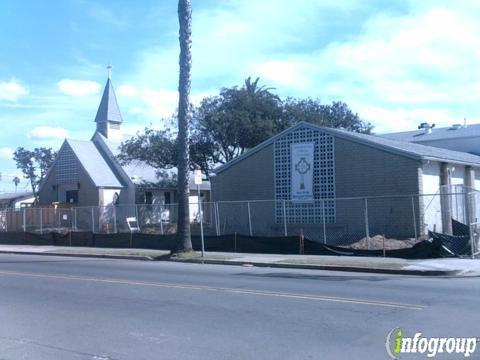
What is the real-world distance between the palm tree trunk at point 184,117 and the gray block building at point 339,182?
13.0 ft

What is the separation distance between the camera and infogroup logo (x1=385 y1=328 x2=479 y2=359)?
703 centimetres

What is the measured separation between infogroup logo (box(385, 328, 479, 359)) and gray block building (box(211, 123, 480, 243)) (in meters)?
17.1

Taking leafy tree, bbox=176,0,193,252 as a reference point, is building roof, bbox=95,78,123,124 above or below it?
above

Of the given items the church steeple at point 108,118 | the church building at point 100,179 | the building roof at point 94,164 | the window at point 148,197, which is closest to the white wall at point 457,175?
the church building at point 100,179

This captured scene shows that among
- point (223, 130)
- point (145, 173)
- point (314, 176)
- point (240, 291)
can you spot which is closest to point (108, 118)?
point (145, 173)

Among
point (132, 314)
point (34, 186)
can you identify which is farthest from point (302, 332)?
point (34, 186)

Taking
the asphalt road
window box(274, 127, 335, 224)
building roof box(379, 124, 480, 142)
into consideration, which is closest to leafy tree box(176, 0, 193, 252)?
the asphalt road

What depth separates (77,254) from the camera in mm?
24812

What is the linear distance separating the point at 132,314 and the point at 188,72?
559 inches

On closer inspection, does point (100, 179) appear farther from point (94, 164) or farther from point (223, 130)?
point (223, 130)

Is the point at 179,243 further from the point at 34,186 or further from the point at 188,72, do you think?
the point at 34,186

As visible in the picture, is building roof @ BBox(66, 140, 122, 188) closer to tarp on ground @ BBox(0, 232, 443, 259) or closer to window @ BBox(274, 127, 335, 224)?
tarp on ground @ BBox(0, 232, 443, 259)

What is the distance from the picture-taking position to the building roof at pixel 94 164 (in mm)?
44688

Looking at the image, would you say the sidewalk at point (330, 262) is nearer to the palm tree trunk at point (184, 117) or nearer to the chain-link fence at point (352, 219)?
the palm tree trunk at point (184, 117)
